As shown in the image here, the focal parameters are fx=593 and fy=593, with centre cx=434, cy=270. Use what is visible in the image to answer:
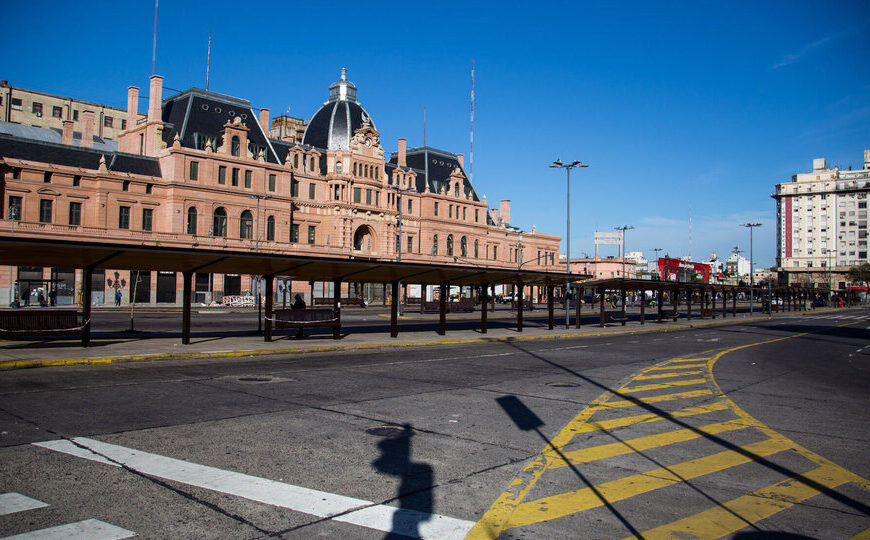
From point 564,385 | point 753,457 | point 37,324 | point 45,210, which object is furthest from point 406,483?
point 45,210

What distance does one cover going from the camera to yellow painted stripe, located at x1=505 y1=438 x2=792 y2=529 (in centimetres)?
587

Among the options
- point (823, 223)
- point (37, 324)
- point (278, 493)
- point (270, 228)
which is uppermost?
point (823, 223)

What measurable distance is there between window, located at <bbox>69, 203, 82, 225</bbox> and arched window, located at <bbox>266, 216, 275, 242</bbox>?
18.8 meters

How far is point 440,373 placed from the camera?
1612 centimetres

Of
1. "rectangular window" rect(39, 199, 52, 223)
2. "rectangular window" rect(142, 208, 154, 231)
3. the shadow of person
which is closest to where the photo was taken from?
the shadow of person

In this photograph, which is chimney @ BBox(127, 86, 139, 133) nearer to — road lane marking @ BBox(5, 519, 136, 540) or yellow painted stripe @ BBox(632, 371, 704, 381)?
yellow painted stripe @ BBox(632, 371, 704, 381)

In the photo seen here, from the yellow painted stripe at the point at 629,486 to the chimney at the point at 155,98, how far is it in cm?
6796

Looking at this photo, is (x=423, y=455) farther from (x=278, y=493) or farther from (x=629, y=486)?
(x=629, y=486)

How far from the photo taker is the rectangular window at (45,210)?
53031mm

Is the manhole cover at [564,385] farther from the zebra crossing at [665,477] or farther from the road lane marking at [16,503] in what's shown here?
the road lane marking at [16,503]

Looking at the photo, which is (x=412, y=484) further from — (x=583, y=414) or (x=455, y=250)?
(x=455, y=250)

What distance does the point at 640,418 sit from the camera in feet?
34.6

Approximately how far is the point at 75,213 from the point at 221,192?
13.9 m

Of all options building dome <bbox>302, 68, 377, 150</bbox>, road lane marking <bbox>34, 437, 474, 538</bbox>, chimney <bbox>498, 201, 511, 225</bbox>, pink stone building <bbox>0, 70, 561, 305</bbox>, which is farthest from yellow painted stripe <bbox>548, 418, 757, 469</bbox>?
chimney <bbox>498, 201, 511, 225</bbox>
